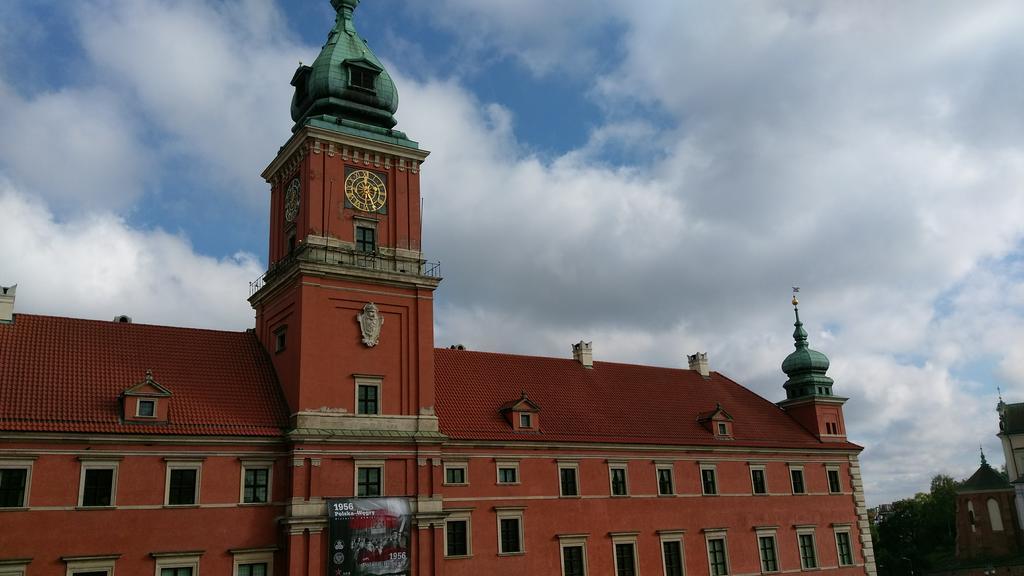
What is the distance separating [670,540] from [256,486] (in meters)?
17.4

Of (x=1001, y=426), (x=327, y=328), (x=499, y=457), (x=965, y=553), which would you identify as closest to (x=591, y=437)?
(x=499, y=457)

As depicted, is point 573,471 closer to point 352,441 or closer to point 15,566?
point 352,441

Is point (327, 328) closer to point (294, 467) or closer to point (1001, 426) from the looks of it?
point (294, 467)

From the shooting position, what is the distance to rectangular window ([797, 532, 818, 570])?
39188 mm

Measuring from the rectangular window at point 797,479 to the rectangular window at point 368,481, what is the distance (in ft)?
70.6

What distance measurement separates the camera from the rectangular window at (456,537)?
30.4 m

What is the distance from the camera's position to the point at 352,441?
93.2ft

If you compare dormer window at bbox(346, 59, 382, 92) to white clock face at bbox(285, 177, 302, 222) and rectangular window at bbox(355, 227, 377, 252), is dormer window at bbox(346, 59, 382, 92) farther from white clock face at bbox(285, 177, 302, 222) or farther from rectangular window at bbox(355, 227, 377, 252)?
rectangular window at bbox(355, 227, 377, 252)

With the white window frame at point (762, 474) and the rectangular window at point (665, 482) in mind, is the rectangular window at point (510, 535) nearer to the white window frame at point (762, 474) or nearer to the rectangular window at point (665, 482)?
the rectangular window at point (665, 482)

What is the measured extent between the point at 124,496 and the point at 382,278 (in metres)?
10.8

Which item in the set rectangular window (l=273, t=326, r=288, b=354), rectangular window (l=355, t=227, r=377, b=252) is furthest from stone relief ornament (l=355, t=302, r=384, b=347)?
rectangular window (l=273, t=326, r=288, b=354)

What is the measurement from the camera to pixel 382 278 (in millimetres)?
30500

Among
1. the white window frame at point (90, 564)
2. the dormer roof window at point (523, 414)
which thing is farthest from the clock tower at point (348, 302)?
the white window frame at point (90, 564)

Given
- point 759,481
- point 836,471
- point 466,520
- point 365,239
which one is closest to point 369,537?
point 466,520
